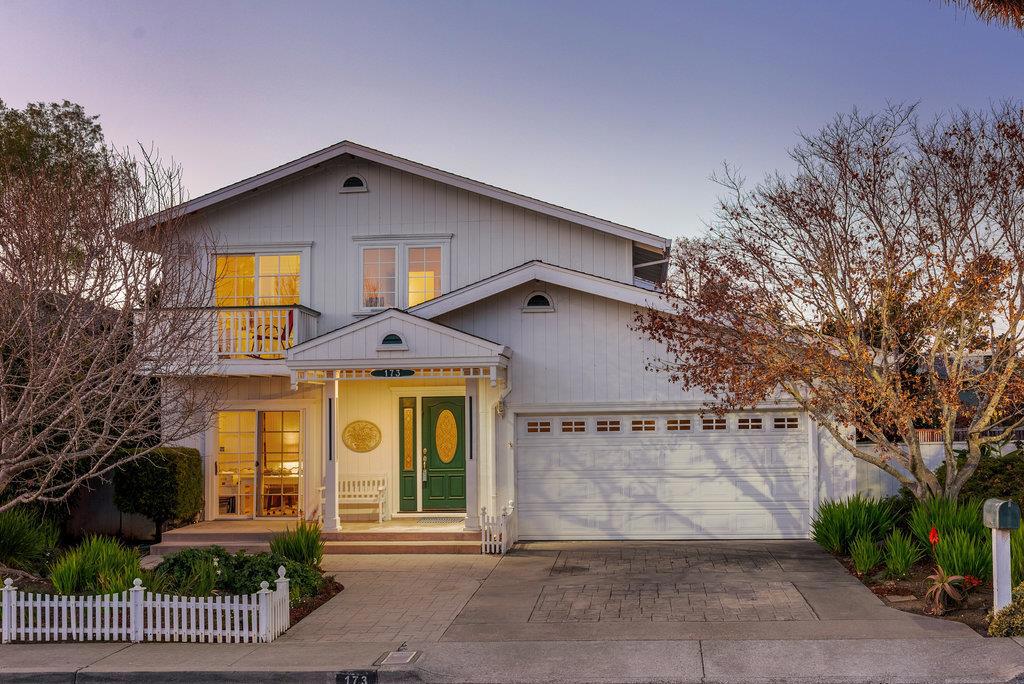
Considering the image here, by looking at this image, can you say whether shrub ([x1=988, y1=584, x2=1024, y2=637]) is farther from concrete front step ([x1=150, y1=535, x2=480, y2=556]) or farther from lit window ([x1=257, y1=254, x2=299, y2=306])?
lit window ([x1=257, y1=254, x2=299, y2=306])

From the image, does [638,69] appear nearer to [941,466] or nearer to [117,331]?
[941,466]

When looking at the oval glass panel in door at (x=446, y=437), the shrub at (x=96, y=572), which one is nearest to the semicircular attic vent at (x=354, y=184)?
the oval glass panel in door at (x=446, y=437)

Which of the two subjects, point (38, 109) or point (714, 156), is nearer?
point (714, 156)

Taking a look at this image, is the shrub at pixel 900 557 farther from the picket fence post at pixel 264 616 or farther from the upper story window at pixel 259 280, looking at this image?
the upper story window at pixel 259 280

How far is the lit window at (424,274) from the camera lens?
17.7 metres

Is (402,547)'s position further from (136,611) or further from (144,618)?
(136,611)

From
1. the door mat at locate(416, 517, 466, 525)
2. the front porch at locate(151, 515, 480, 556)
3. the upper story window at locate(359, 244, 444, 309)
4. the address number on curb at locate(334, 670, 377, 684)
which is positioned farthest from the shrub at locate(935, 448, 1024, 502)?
the upper story window at locate(359, 244, 444, 309)

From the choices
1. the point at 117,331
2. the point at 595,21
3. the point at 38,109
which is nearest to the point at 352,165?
the point at 595,21

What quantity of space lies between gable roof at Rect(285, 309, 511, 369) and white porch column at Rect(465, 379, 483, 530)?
0.75 meters

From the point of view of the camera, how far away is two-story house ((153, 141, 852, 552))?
15523 millimetres

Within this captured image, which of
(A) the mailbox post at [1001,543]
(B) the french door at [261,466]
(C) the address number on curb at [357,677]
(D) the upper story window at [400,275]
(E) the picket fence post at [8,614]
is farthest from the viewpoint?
(D) the upper story window at [400,275]

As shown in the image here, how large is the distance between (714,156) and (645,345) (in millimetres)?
3300

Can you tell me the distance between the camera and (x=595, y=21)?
16750 millimetres

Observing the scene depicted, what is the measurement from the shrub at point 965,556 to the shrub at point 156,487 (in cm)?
1193
